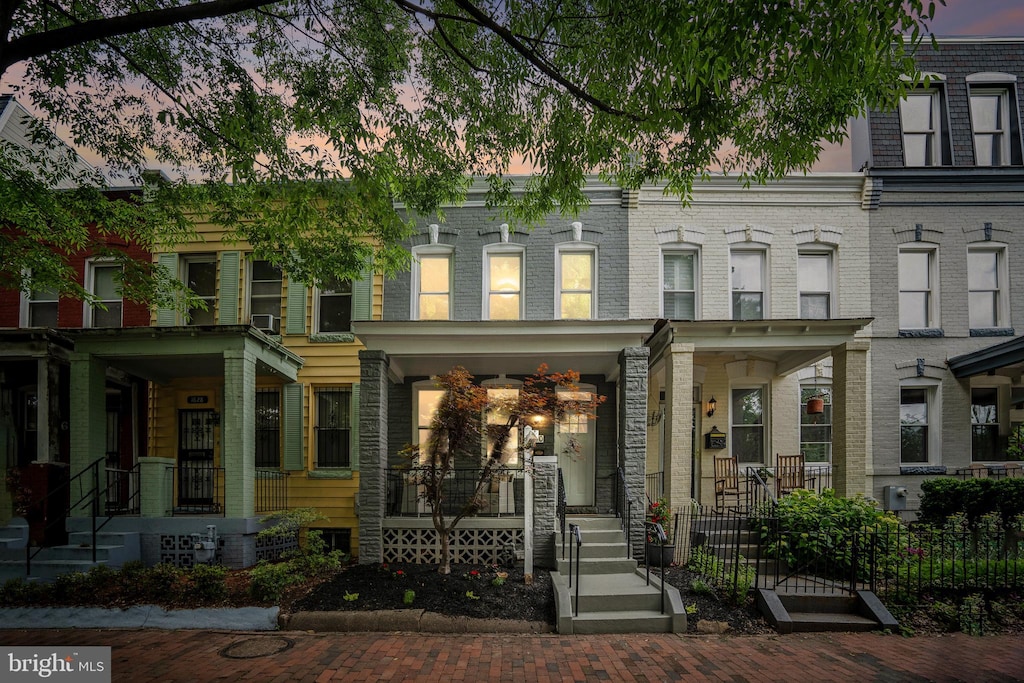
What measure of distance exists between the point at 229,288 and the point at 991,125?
56.5 ft

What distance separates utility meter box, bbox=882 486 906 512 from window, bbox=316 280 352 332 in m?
11.7

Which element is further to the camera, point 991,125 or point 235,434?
point 991,125

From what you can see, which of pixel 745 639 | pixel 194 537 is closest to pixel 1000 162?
pixel 745 639

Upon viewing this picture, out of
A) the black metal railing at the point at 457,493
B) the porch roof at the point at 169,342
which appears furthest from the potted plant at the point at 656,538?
the porch roof at the point at 169,342

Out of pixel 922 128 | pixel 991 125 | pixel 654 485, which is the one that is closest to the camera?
pixel 654 485

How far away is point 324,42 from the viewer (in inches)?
342

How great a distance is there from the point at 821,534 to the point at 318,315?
10277 mm

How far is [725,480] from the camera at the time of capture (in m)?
12.7

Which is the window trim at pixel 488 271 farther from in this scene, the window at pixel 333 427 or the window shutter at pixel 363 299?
the window at pixel 333 427

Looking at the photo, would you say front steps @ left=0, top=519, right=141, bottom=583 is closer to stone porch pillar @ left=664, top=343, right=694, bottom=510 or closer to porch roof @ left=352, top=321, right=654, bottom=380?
porch roof @ left=352, top=321, right=654, bottom=380

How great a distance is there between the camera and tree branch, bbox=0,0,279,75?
6051mm

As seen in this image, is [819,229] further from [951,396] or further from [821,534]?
[821,534]

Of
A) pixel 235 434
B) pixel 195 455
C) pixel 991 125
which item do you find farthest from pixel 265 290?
pixel 991 125

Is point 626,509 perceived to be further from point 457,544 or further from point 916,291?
point 916,291
